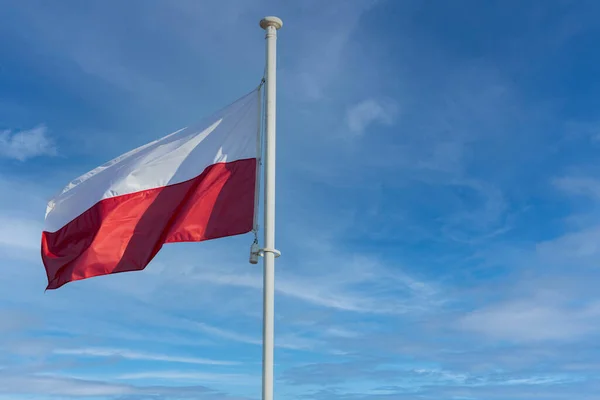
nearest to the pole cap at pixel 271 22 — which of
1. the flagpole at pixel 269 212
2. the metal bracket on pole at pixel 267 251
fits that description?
the flagpole at pixel 269 212

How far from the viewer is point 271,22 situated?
17.6m

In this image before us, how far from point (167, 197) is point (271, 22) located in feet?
16.1

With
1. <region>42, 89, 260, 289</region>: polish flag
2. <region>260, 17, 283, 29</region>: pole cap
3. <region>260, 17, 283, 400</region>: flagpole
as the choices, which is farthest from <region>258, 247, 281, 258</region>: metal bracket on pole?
<region>260, 17, 283, 29</region>: pole cap

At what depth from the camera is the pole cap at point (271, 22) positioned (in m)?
17.6

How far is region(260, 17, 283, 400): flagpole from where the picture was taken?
15109mm

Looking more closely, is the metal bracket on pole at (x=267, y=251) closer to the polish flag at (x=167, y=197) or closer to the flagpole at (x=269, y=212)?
the flagpole at (x=269, y=212)

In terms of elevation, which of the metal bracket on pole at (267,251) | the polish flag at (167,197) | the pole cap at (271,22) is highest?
the pole cap at (271,22)

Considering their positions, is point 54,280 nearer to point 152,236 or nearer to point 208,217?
point 152,236

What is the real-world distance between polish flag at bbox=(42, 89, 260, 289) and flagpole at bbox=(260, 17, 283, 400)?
0.76 m

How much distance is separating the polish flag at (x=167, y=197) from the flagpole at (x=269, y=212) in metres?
0.76

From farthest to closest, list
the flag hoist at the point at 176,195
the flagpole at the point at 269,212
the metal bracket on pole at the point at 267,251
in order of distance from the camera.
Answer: the flag hoist at the point at 176,195 < the metal bracket on pole at the point at 267,251 < the flagpole at the point at 269,212

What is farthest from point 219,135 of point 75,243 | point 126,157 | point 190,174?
point 75,243

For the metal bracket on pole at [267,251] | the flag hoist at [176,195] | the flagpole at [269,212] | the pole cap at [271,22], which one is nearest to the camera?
the flagpole at [269,212]

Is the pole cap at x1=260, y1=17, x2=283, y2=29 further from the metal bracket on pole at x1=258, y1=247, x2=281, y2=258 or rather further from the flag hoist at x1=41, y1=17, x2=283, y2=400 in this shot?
the metal bracket on pole at x1=258, y1=247, x2=281, y2=258
